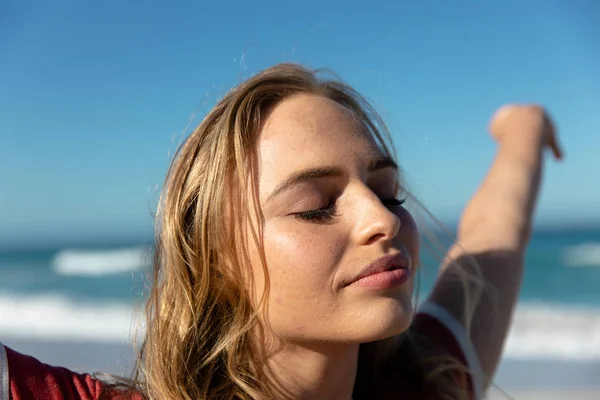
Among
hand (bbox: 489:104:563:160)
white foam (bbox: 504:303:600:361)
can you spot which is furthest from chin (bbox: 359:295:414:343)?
white foam (bbox: 504:303:600:361)

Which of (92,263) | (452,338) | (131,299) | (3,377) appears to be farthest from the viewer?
(92,263)

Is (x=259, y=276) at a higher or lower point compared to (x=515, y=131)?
lower

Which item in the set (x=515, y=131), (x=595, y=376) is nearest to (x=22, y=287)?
(x=595, y=376)

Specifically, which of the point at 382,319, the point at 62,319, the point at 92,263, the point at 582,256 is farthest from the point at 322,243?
the point at 92,263

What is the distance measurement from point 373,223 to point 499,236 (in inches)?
50.6

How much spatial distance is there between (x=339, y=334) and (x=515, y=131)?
6.90ft

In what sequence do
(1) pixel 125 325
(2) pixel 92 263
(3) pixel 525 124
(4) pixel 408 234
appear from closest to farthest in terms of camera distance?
(4) pixel 408 234, (3) pixel 525 124, (1) pixel 125 325, (2) pixel 92 263

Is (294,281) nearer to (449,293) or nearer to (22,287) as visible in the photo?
(449,293)

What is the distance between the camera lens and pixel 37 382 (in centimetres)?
147

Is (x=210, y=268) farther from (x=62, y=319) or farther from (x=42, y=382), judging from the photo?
(x=62, y=319)

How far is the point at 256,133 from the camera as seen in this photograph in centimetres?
176

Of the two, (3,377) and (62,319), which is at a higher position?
(62,319)

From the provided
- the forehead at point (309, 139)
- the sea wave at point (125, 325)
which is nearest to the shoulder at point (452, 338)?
the forehead at point (309, 139)

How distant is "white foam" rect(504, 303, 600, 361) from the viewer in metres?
8.58
